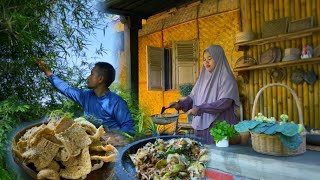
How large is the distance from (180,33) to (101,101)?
249 cm

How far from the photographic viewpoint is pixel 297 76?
2529mm

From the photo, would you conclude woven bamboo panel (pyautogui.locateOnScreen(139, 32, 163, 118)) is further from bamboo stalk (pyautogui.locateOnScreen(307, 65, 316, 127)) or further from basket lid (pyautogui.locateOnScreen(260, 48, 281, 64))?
bamboo stalk (pyautogui.locateOnScreen(307, 65, 316, 127))

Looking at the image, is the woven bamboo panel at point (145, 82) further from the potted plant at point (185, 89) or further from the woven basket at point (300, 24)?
the woven basket at point (300, 24)

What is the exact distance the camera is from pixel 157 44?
3.87 m

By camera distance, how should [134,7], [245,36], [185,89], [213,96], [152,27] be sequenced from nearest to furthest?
[213,96], [134,7], [245,36], [185,89], [152,27]

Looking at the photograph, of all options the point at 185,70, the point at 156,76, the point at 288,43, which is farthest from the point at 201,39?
the point at 288,43

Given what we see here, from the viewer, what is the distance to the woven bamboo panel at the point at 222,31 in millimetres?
3053

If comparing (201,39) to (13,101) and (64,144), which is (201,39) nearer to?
(13,101)

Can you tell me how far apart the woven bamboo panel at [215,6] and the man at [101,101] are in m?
2.06

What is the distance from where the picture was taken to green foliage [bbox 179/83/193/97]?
130 inches

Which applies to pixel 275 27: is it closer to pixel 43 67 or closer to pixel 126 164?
pixel 43 67

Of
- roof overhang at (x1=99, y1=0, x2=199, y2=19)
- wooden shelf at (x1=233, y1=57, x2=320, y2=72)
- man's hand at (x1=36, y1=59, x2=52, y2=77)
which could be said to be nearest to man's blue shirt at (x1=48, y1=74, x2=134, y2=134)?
man's hand at (x1=36, y1=59, x2=52, y2=77)

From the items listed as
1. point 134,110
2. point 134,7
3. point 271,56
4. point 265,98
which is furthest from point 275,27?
point 134,110

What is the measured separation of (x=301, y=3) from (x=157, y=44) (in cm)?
180
